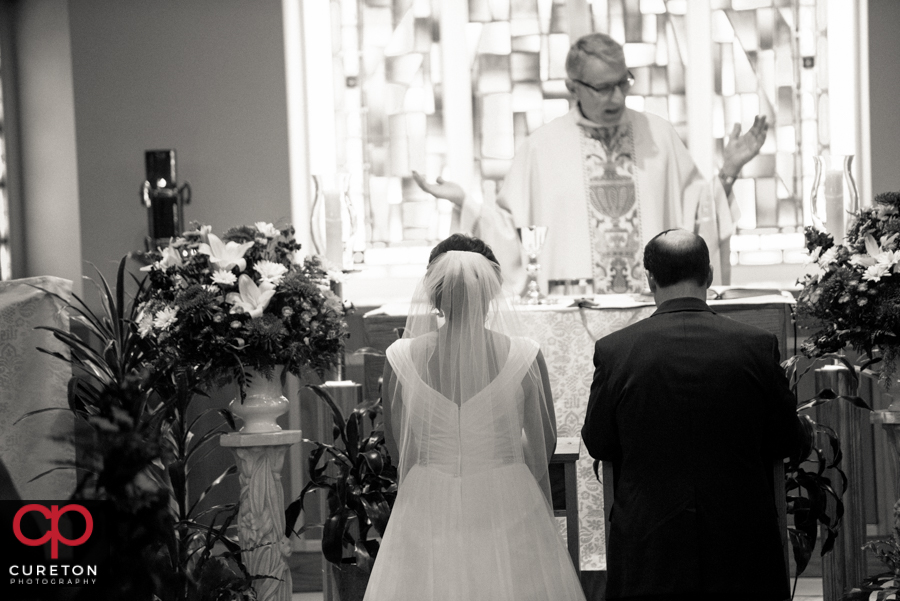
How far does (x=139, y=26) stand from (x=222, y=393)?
233 cm

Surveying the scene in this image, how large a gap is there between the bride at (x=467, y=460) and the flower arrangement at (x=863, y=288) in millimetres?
1169

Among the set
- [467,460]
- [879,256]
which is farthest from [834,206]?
[467,460]

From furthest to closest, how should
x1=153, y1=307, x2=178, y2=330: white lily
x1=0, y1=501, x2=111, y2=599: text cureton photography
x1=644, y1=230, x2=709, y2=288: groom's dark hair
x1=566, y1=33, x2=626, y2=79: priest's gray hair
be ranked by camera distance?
1. x1=566, y1=33, x2=626, y2=79: priest's gray hair
2. x1=153, y1=307, x2=178, y2=330: white lily
3. x1=644, y1=230, x2=709, y2=288: groom's dark hair
4. x1=0, y1=501, x2=111, y2=599: text cureton photography

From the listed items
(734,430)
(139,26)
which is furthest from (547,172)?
(734,430)

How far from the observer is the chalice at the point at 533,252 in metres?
4.88

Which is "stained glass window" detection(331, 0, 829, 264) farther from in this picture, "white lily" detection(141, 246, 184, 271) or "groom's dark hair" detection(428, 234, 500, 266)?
"groom's dark hair" detection(428, 234, 500, 266)

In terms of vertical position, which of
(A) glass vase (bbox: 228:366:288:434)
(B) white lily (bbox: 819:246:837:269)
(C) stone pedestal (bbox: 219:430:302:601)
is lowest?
(C) stone pedestal (bbox: 219:430:302:601)

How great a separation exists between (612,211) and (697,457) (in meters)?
3.09

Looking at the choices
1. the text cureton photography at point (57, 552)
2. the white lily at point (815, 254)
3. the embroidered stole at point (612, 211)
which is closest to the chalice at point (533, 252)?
the embroidered stole at point (612, 211)

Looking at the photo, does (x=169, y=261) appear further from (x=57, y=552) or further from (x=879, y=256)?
(x=57, y=552)

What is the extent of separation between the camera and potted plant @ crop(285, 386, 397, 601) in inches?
155

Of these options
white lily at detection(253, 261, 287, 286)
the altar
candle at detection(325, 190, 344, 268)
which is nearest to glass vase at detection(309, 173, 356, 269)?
candle at detection(325, 190, 344, 268)

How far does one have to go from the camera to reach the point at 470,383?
3.18m

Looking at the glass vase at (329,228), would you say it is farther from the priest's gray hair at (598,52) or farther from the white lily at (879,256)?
the white lily at (879,256)
